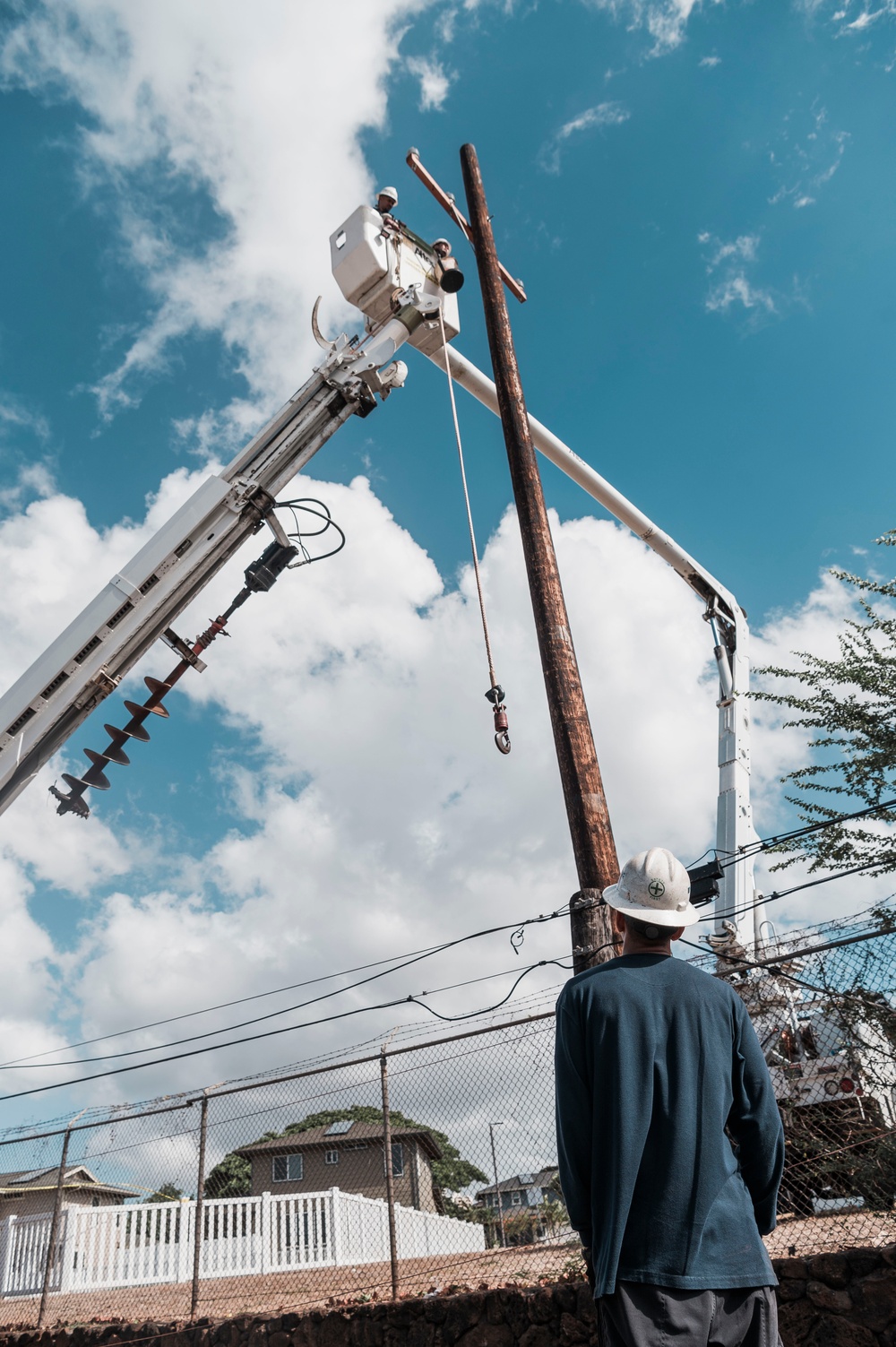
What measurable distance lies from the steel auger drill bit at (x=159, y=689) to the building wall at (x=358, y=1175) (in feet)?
33.9

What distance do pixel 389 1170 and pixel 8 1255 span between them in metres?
7.41

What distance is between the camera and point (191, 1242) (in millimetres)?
10945

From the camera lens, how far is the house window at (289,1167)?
82.3 ft

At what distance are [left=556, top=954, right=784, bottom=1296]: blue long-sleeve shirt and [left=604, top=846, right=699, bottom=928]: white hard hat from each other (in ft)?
0.39

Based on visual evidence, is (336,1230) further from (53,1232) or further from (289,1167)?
(289,1167)

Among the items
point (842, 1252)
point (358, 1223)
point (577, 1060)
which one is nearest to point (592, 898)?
point (577, 1060)

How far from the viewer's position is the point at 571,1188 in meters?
2.21

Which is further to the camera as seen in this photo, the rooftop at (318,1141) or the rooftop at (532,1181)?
the rooftop at (318,1141)

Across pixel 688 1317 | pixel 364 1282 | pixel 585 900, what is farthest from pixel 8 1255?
pixel 688 1317

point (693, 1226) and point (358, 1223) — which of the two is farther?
point (358, 1223)

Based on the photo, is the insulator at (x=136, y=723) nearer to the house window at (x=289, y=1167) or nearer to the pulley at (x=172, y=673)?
the pulley at (x=172, y=673)

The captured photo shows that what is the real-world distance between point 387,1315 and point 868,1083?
3.76 meters

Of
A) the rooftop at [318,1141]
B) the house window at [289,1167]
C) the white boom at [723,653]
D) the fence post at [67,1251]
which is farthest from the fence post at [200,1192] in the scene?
the house window at [289,1167]

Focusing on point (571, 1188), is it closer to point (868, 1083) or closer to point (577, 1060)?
point (577, 1060)
